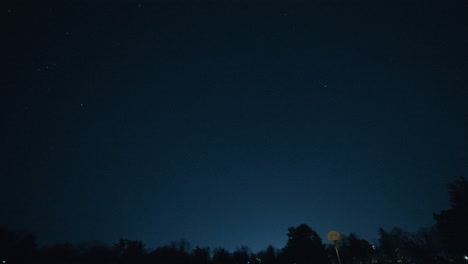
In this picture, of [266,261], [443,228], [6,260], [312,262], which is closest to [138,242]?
[266,261]

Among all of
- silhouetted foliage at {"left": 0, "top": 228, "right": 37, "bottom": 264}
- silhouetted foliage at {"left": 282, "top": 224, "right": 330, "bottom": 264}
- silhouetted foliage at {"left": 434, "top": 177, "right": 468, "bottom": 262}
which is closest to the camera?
silhouetted foliage at {"left": 434, "top": 177, "right": 468, "bottom": 262}

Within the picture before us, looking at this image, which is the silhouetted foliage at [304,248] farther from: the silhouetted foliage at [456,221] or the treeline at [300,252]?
the silhouetted foliage at [456,221]

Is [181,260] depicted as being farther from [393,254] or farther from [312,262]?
[393,254]

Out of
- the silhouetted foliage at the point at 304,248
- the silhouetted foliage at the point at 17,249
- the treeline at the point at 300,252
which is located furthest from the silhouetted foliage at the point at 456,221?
the silhouetted foliage at the point at 17,249

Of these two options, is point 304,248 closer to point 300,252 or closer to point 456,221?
point 300,252

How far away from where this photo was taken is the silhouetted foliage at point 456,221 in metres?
25.2

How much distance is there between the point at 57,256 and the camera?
48906mm

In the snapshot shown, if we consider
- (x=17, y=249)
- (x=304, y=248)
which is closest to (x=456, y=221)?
(x=304, y=248)

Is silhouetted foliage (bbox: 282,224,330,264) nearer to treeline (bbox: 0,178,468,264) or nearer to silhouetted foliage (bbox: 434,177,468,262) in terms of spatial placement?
treeline (bbox: 0,178,468,264)

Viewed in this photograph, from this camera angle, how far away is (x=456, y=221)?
25.6 meters

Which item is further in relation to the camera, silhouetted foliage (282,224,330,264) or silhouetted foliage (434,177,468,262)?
silhouetted foliage (282,224,330,264)

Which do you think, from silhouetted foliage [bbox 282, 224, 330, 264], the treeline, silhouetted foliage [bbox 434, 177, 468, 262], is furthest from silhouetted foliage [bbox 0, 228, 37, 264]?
silhouetted foliage [bbox 434, 177, 468, 262]

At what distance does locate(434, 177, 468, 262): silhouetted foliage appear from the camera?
2521cm

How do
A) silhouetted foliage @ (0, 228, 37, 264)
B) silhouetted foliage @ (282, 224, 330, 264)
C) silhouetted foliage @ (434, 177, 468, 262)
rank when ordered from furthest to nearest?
silhouetted foliage @ (0, 228, 37, 264), silhouetted foliage @ (282, 224, 330, 264), silhouetted foliage @ (434, 177, 468, 262)
